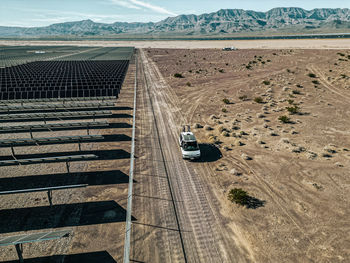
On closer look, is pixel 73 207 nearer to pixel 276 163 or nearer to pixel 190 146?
pixel 190 146

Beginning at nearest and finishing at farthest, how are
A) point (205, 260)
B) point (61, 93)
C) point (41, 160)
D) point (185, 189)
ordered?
point (205, 260) < point (185, 189) < point (41, 160) < point (61, 93)

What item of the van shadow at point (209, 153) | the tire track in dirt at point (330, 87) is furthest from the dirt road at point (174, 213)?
the tire track in dirt at point (330, 87)

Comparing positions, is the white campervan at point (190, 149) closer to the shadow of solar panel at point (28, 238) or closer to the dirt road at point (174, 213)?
the dirt road at point (174, 213)

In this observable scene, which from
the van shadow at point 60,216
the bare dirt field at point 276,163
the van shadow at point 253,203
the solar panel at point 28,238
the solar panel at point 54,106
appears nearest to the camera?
the solar panel at point 28,238

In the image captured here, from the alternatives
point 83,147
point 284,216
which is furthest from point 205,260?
point 83,147

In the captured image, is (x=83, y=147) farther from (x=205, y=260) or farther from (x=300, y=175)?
(x=300, y=175)
